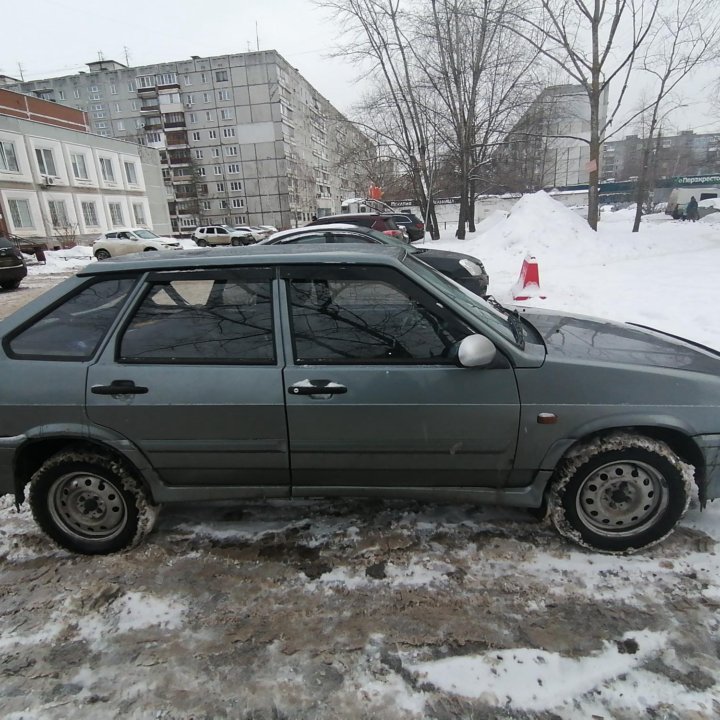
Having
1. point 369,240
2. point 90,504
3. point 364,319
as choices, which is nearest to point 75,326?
point 90,504

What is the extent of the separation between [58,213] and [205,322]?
39.1 m

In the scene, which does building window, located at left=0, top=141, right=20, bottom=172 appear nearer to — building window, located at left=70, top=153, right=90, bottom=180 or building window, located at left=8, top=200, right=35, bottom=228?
building window, located at left=8, top=200, right=35, bottom=228

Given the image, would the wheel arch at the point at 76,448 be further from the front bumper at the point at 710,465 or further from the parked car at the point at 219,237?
the parked car at the point at 219,237

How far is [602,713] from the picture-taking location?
1769 mm

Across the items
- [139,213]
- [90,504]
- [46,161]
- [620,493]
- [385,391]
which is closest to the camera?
[385,391]

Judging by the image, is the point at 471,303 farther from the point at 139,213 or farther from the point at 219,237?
the point at 139,213

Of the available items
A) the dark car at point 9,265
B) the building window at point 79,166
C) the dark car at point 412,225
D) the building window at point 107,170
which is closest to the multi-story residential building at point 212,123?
the building window at point 107,170

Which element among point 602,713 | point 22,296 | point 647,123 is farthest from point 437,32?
point 602,713

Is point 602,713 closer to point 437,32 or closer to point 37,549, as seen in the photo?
point 37,549

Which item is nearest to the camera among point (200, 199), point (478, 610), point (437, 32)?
point (478, 610)

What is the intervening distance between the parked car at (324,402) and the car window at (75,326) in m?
0.01

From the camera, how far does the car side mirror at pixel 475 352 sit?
227 cm

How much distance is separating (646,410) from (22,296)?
608 inches

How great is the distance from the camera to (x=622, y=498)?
8.23 ft
